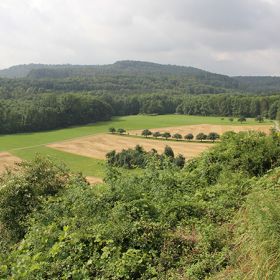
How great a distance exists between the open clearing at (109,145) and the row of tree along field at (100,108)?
71.0 ft

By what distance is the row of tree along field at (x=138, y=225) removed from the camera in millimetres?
7605

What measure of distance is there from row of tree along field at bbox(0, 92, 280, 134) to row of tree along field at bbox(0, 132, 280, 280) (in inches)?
3432

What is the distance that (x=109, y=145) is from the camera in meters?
78.3

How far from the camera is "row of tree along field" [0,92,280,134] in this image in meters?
98.9

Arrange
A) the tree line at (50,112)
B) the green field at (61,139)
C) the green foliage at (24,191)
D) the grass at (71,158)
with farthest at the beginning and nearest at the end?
the tree line at (50,112) < the green field at (61,139) < the grass at (71,158) < the green foliage at (24,191)

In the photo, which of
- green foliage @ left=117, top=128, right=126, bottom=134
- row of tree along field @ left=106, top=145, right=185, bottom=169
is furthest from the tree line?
row of tree along field @ left=106, top=145, right=185, bottom=169

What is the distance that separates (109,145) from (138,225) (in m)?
69.1

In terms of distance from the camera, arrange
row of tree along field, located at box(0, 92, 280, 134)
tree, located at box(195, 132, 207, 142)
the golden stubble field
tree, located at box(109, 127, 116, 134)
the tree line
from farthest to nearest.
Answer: row of tree along field, located at box(0, 92, 280, 134) < tree, located at box(109, 127, 116, 134) < the tree line < tree, located at box(195, 132, 207, 142) < the golden stubble field

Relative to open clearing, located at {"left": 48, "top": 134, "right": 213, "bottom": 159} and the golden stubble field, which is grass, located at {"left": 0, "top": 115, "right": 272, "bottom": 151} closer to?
the golden stubble field

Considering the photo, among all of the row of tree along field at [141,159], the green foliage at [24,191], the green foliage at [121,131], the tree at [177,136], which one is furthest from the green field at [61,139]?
the green foliage at [24,191]

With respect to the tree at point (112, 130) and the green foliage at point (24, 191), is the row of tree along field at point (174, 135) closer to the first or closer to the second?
the tree at point (112, 130)

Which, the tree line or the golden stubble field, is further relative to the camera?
the tree line

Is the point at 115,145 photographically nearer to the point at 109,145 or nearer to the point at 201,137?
the point at 109,145

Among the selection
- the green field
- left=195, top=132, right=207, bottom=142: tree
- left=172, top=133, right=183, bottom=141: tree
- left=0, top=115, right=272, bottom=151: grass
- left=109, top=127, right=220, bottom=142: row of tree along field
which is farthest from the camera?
left=172, top=133, right=183, bottom=141: tree
